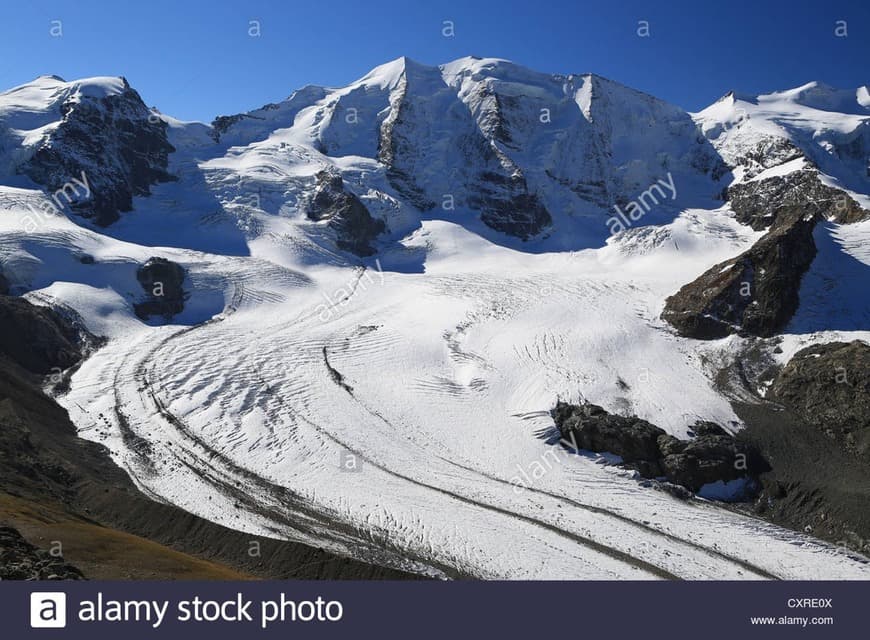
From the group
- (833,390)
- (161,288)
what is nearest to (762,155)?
(833,390)

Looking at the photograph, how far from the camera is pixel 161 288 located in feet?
210

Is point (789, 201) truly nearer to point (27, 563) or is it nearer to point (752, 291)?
point (752, 291)

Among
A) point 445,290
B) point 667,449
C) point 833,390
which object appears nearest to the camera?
point 667,449

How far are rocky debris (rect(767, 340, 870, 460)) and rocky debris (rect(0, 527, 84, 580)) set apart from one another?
40.2 meters

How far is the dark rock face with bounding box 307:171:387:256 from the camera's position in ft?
292

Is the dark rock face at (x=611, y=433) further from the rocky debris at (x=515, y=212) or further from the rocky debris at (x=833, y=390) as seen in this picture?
the rocky debris at (x=515, y=212)

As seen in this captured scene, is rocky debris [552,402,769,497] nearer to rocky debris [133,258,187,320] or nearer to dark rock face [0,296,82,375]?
dark rock face [0,296,82,375]

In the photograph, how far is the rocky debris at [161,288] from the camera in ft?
203

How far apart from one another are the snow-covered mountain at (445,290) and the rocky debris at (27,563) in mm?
12415

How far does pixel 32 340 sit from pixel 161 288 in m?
16.3

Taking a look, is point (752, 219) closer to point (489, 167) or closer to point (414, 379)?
point (489, 167)

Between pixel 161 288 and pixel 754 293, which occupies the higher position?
pixel 161 288

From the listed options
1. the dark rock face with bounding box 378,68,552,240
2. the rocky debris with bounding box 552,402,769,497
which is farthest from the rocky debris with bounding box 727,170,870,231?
the rocky debris with bounding box 552,402,769,497

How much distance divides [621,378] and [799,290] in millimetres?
19230
